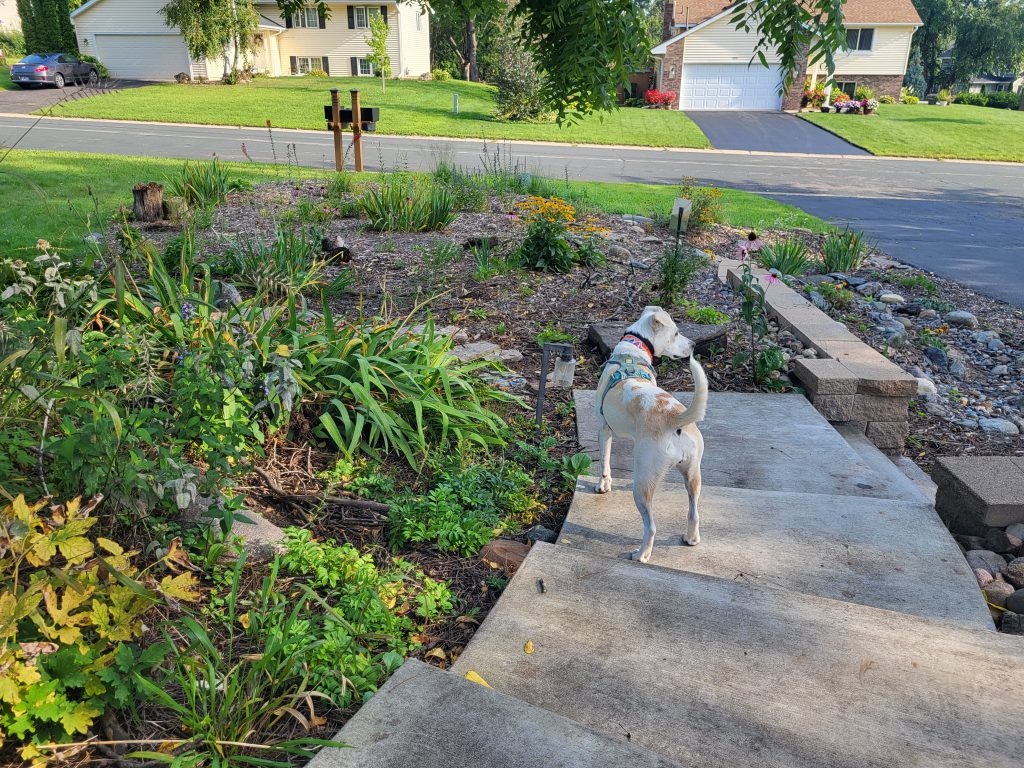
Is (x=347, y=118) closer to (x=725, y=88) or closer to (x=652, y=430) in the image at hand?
(x=652, y=430)

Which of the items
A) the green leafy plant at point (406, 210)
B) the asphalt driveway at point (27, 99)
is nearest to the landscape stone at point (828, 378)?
Answer: the green leafy plant at point (406, 210)

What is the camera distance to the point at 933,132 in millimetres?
28641

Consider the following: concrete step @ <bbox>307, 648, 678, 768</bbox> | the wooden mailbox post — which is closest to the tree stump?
the wooden mailbox post

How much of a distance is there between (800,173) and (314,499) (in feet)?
61.9

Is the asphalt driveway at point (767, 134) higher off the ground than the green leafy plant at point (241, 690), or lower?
higher

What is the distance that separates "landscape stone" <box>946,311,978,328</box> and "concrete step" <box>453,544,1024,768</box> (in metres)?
5.82

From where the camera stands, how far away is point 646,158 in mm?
20609

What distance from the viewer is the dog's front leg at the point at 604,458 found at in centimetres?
→ 345

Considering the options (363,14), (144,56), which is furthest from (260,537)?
(363,14)

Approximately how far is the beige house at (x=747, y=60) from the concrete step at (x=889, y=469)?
3427cm

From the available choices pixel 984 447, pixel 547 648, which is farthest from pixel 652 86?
pixel 547 648

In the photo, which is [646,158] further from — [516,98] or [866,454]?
[866,454]

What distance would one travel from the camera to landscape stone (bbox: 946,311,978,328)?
7145 millimetres

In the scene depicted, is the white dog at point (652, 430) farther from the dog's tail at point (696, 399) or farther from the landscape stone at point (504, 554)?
the landscape stone at point (504, 554)
